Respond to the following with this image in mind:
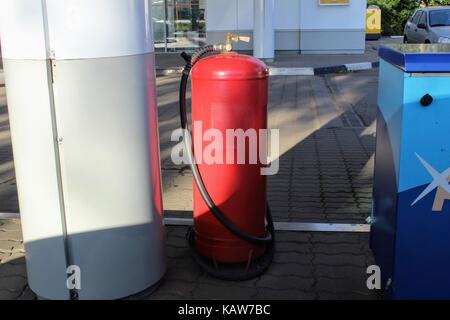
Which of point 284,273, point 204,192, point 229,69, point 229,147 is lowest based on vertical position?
point 284,273

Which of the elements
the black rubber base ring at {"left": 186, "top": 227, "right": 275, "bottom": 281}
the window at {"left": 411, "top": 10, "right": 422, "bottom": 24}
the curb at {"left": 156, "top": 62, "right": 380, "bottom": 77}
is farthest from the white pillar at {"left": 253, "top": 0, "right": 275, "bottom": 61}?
the black rubber base ring at {"left": 186, "top": 227, "right": 275, "bottom": 281}

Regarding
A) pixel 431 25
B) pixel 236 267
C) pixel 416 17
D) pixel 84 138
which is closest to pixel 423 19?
pixel 431 25

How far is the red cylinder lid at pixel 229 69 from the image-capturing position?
122 inches

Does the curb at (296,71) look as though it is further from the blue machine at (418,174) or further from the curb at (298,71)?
the blue machine at (418,174)

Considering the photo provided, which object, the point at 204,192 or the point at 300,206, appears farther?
the point at 300,206

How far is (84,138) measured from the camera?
2770mm

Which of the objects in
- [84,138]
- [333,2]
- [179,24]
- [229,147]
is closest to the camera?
[84,138]

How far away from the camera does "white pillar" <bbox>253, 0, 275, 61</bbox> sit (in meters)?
14.8

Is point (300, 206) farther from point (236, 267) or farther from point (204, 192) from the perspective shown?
point (204, 192)

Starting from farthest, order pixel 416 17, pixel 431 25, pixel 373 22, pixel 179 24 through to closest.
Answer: pixel 373 22
pixel 179 24
pixel 416 17
pixel 431 25

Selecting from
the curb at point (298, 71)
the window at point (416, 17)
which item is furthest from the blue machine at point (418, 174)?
the window at point (416, 17)

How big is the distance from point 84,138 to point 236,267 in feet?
4.33

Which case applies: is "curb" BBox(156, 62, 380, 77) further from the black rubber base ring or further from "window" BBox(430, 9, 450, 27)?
the black rubber base ring
